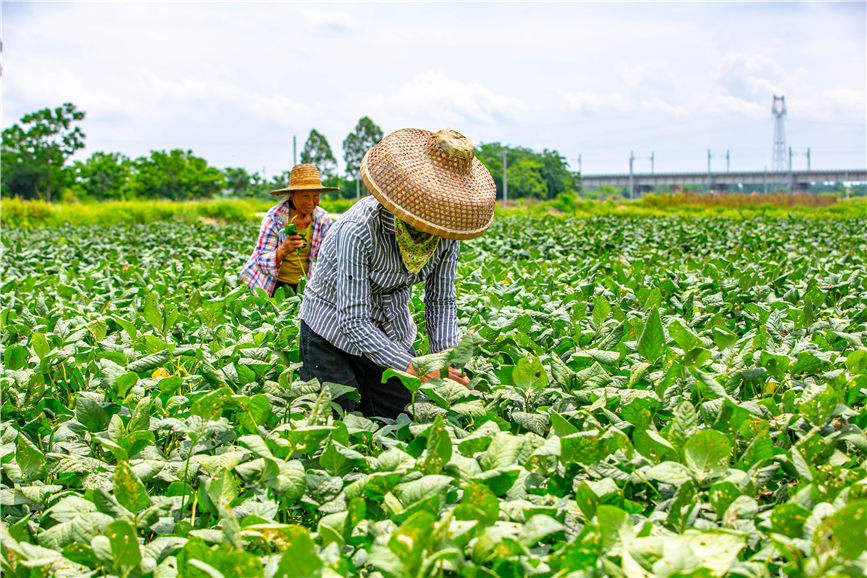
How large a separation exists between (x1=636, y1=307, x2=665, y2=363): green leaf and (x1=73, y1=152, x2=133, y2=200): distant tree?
6524 cm

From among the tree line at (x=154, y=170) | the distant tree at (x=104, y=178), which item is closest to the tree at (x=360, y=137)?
the tree line at (x=154, y=170)

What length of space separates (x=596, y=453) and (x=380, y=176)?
1.21 meters

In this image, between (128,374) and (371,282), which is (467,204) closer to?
(371,282)

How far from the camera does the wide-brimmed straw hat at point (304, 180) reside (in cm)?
504

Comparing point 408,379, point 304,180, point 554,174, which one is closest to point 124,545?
point 408,379

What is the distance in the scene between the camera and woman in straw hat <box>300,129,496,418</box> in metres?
2.44

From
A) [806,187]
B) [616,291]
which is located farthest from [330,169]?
[616,291]

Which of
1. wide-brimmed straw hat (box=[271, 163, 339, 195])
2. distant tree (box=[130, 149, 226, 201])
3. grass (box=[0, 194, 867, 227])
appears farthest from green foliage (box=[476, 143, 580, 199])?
wide-brimmed straw hat (box=[271, 163, 339, 195])

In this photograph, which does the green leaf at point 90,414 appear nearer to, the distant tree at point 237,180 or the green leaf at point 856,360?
the green leaf at point 856,360

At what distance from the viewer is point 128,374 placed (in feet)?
7.63

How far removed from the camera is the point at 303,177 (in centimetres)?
514

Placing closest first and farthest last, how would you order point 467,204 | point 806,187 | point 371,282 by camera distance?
1. point 467,204
2. point 371,282
3. point 806,187

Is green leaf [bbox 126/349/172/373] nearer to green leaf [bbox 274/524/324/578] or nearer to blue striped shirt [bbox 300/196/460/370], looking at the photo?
blue striped shirt [bbox 300/196/460/370]

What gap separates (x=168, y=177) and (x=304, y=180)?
206 feet
